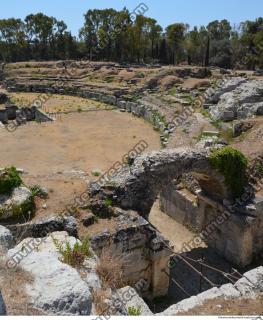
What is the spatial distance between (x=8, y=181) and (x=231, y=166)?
300 inches

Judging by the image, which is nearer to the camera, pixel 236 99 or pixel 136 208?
pixel 136 208

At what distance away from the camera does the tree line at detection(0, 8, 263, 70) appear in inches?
2532

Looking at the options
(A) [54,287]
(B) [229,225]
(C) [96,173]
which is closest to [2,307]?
(A) [54,287]

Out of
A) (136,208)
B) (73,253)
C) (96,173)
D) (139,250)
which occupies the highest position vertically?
(73,253)

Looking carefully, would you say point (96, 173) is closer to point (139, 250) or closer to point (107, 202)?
point (107, 202)

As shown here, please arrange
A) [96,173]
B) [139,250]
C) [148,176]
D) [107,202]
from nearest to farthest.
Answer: [139,250] < [107,202] < [148,176] < [96,173]

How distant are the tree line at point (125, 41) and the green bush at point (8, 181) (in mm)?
52328

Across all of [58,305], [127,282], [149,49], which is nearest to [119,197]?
[127,282]

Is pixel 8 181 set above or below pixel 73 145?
above

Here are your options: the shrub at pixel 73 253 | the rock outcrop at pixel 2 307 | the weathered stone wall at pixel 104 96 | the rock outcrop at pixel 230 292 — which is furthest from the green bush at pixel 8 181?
the weathered stone wall at pixel 104 96

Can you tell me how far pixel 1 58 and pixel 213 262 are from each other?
228 ft

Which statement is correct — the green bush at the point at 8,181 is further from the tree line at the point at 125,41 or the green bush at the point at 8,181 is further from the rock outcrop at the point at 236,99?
the tree line at the point at 125,41

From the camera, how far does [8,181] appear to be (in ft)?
41.4

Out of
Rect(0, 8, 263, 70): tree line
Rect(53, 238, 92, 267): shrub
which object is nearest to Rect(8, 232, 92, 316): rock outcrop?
Rect(53, 238, 92, 267): shrub
